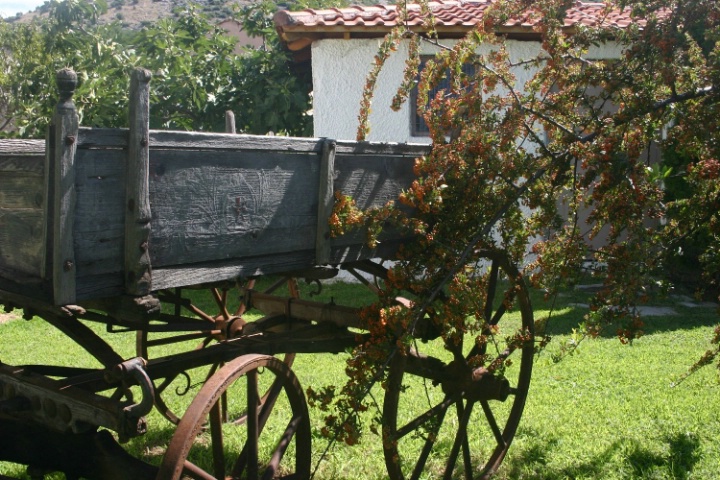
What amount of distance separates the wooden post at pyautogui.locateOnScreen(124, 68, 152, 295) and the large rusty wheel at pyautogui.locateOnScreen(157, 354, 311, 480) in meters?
0.49

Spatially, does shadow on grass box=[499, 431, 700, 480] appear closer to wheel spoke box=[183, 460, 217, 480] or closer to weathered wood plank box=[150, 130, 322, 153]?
wheel spoke box=[183, 460, 217, 480]

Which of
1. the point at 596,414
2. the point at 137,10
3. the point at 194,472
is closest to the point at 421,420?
the point at 194,472

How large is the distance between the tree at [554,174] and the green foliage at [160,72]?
750cm

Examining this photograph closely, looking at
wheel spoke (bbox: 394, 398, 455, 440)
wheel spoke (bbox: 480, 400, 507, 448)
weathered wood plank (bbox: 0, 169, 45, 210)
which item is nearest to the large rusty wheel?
wheel spoke (bbox: 394, 398, 455, 440)

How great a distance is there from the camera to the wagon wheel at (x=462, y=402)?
3361mm

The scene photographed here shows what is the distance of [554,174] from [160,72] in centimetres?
842

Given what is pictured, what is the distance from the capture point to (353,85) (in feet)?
34.0

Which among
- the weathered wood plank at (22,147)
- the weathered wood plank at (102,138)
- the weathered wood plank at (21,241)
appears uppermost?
the weathered wood plank at (102,138)

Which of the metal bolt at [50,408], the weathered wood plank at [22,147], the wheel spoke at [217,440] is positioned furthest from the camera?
the wheel spoke at [217,440]

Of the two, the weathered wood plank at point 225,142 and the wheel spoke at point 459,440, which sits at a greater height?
the weathered wood plank at point 225,142

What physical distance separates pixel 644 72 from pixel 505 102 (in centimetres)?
57

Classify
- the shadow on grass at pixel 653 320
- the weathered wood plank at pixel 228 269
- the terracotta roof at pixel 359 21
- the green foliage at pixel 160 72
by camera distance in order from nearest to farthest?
the weathered wood plank at pixel 228 269
the shadow on grass at pixel 653 320
the terracotta roof at pixel 359 21
the green foliage at pixel 160 72

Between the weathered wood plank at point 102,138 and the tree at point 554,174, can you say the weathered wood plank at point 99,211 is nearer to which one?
the weathered wood plank at point 102,138

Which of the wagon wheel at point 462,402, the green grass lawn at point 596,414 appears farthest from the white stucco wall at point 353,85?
the wagon wheel at point 462,402
